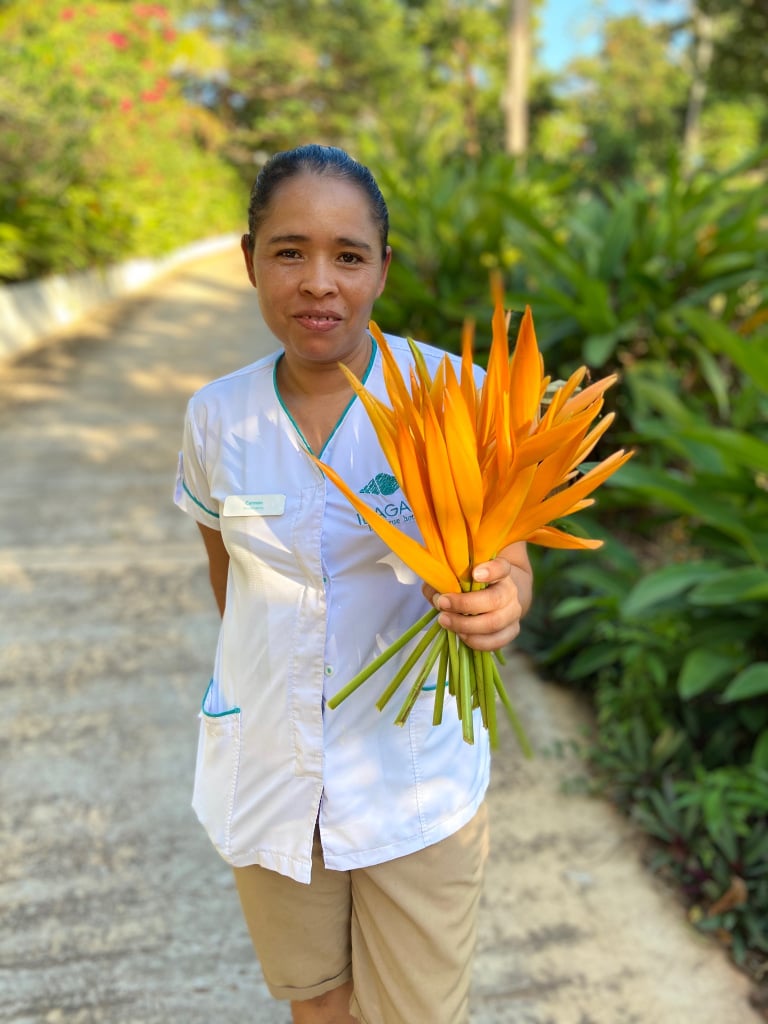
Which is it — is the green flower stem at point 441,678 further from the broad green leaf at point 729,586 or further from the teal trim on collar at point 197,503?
the broad green leaf at point 729,586

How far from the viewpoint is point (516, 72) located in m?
11.3

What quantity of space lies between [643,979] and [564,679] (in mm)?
1351

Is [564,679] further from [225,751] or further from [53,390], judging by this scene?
[53,390]

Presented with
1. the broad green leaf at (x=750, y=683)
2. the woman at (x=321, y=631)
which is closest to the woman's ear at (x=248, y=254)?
the woman at (x=321, y=631)

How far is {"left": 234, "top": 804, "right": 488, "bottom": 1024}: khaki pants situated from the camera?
1.32 meters

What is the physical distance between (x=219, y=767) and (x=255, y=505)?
422mm

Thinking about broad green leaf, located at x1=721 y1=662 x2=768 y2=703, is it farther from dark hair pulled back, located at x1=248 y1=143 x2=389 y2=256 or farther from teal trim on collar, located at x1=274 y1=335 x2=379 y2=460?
dark hair pulled back, located at x1=248 y1=143 x2=389 y2=256

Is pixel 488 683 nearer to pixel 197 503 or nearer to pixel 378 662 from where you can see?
pixel 378 662

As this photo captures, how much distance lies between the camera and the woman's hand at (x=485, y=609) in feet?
3.56

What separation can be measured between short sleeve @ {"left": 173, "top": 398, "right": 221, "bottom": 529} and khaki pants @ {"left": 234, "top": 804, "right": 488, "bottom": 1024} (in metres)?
0.53

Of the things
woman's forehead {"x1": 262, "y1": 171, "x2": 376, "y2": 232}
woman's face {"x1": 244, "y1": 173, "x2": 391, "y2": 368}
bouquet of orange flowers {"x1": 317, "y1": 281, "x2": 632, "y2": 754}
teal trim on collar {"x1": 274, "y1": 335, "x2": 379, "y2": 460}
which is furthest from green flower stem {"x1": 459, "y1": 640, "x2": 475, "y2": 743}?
woman's forehead {"x1": 262, "y1": 171, "x2": 376, "y2": 232}

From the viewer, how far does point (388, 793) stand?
1.27 metres

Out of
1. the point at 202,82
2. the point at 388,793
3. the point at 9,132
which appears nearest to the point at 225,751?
the point at 388,793

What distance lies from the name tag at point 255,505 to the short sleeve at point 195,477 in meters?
0.09
